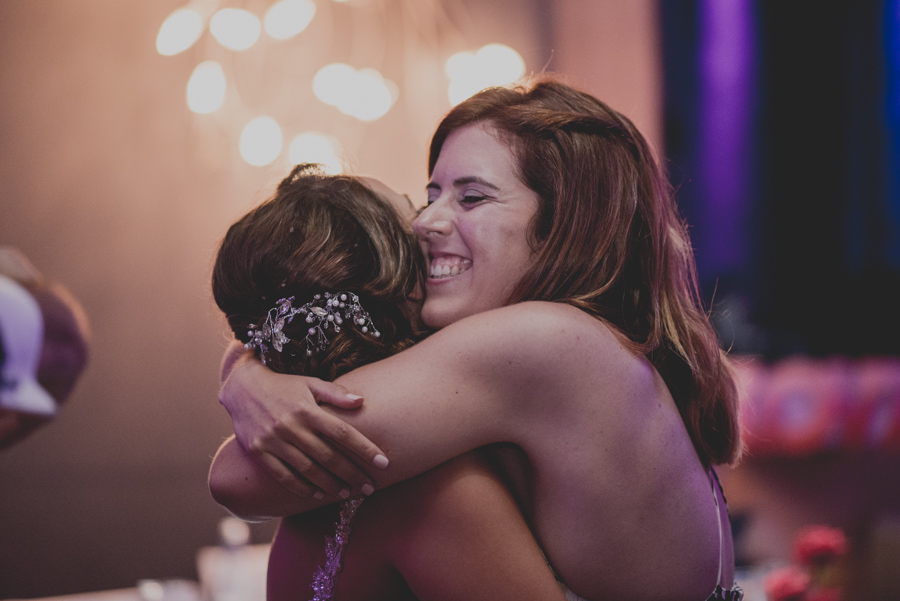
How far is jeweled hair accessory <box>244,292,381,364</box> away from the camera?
116 cm

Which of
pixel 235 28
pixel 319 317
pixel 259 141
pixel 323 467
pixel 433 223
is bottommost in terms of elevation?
pixel 323 467

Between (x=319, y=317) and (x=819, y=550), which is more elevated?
(x=319, y=317)

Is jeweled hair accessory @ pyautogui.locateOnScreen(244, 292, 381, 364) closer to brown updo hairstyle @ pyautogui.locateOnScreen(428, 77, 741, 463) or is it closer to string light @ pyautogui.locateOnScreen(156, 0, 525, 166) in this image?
brown updo hairstyle @ pyautogui.locateOnScreen(428, 77, 741, 463)

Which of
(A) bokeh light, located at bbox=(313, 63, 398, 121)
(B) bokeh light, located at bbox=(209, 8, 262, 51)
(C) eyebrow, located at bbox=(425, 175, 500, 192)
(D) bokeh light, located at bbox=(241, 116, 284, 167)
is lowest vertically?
(C) eyebrow, located at bbox=(425, 175, 500, 192)

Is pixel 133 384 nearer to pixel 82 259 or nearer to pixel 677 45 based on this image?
pixel 82 259

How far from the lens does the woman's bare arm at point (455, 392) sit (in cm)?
105

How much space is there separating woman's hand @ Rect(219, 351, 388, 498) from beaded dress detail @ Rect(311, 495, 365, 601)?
0.23 ft

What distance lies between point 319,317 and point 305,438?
0.21 meters

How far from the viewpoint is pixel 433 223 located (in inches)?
53.8

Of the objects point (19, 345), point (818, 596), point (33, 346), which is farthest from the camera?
point (33, 346)

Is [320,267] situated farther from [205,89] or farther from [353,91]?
[353,91]

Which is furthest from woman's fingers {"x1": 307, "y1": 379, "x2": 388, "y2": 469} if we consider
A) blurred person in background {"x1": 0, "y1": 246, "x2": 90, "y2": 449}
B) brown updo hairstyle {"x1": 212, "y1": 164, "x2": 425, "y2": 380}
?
blurred person in background {"x1": 0, "y1": 246, "x2": 90, "y2": 449}

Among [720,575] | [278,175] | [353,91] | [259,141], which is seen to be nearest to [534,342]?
[720,575]

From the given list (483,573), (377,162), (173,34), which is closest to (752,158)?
(377,162)
